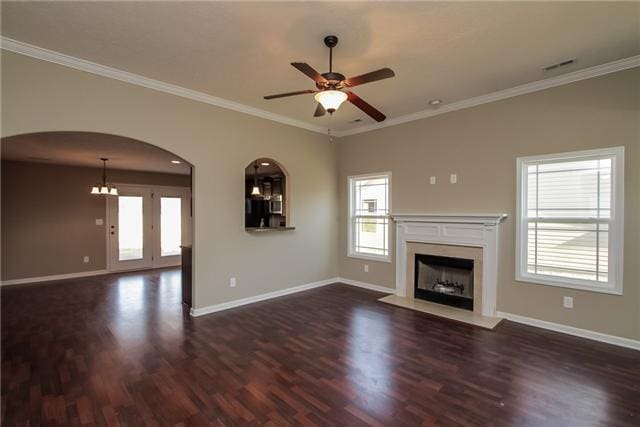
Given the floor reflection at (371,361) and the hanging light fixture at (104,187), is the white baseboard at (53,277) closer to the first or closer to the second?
the hanging light fixture at (104,187)

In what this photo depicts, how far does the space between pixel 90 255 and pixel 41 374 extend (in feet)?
17.6

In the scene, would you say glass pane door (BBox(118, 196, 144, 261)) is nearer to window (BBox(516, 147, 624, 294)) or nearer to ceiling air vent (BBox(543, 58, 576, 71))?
window (BBox(516, 147, 624, 294))

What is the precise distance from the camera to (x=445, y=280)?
4758 mm

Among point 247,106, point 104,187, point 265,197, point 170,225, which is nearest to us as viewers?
point 247,106

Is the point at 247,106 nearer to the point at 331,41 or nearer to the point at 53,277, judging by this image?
the point at 331,41

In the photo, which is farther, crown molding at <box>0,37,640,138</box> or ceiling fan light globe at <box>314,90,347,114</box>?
crown molding at <box>0,37,640,138</box>

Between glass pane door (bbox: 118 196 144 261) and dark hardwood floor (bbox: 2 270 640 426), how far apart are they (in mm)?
3314

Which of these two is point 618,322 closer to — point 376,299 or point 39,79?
point 376,299

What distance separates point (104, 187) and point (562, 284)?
8293 millimetres

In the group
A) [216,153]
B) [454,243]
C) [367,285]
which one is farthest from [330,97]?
[367,285]

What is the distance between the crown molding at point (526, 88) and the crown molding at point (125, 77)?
207 cm

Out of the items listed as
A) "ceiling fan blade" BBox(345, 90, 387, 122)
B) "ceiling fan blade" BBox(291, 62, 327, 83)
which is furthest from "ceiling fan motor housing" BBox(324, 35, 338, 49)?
"ceiling fan blade" BBox(291, 62, 327, 83)

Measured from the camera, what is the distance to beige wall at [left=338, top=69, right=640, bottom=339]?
316 cm

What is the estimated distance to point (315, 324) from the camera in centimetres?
384
